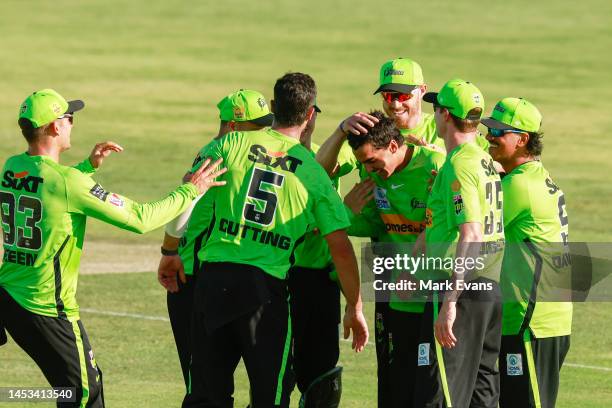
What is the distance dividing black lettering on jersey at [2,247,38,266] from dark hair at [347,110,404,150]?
2.29 m

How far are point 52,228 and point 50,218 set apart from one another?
0.07 metres

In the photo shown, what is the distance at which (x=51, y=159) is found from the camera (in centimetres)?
896

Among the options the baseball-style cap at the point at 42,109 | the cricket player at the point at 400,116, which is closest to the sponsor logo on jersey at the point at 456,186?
the cricket player at the point at 400,116

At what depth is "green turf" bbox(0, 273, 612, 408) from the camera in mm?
11844

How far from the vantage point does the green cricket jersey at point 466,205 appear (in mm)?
8648

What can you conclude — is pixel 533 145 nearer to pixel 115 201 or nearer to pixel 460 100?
pixel 460 100

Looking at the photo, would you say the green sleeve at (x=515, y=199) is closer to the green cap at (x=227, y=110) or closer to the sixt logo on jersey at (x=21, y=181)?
the green cap at (x=227, y=110)

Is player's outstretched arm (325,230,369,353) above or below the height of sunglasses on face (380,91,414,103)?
below

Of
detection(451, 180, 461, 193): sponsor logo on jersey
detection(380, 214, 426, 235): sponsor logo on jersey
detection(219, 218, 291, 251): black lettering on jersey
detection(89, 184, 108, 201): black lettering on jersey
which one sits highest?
detection(451, 180, 461, 193): sponsor logo on jersey

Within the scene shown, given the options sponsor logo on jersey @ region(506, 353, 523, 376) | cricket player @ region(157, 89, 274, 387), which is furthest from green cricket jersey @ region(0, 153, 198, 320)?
sponsor logo on jersey @ region(506, 353, 523, 376)

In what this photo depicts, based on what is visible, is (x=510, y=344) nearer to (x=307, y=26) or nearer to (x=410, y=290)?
(x=410, y=290)

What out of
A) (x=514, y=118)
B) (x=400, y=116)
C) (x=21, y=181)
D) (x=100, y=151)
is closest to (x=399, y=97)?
(x=400, y=116)

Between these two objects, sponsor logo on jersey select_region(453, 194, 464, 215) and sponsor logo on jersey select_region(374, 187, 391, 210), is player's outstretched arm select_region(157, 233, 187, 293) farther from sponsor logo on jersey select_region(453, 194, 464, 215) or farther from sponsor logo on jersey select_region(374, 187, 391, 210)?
sponsor logo on jersey select_region(453, 194, 464, 215)

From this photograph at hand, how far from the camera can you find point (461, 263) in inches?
338
